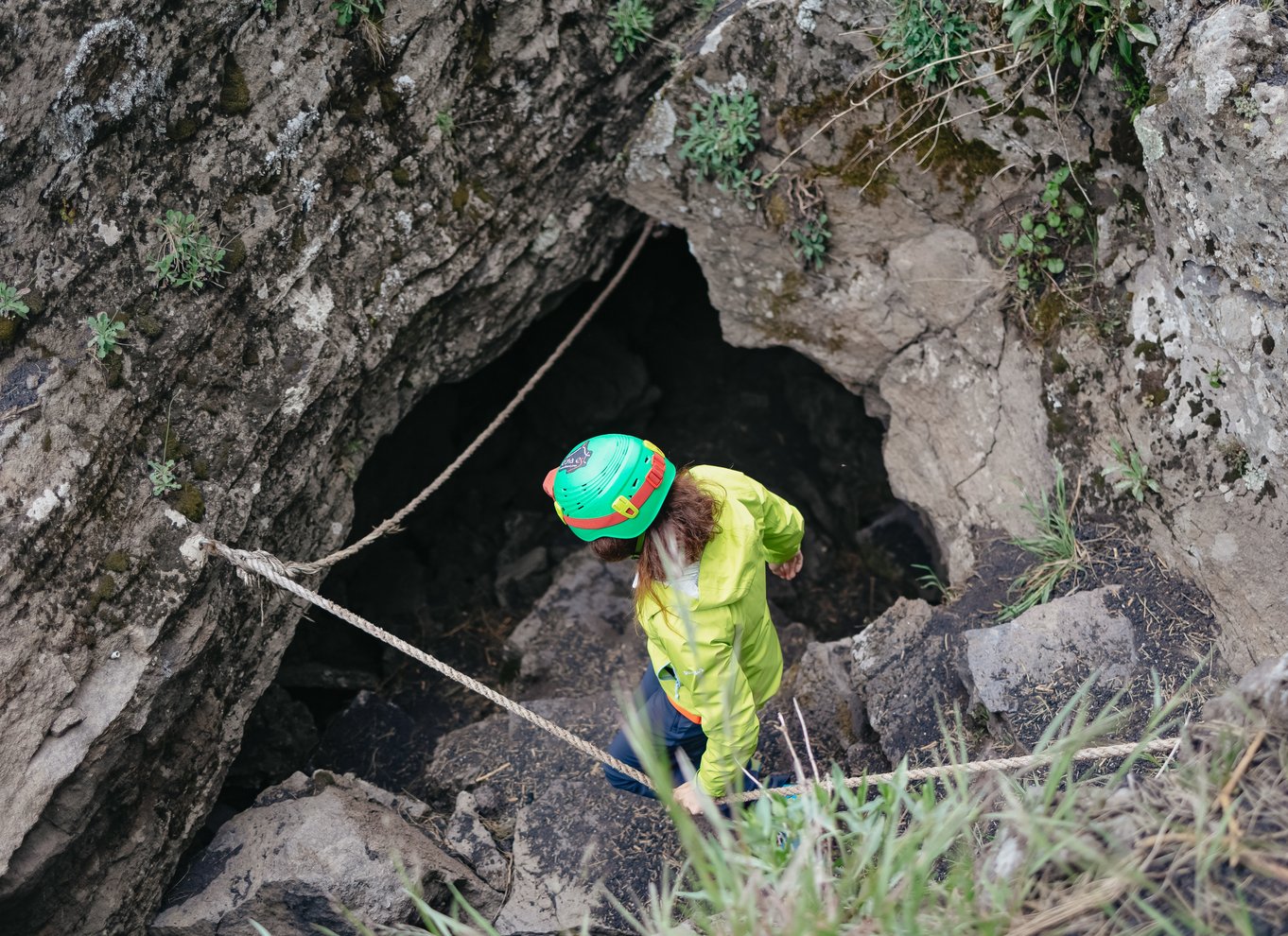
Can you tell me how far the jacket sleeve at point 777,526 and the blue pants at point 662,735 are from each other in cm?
63

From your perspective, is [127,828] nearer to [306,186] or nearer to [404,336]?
[404,336]

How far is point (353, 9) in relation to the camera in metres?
3.99

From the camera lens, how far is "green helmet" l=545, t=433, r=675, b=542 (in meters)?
2.80

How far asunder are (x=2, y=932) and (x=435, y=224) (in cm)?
321

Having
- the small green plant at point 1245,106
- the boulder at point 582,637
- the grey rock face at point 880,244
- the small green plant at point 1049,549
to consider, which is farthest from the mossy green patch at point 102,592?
the small green plant at point 1245,106

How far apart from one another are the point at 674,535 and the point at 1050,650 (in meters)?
1.69

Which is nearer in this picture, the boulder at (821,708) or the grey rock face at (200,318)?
the grey rock face at (200,318)

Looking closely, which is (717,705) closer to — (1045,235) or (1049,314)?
(1049,314)

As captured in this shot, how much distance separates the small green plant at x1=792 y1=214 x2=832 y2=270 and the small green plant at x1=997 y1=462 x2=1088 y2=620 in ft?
4.79

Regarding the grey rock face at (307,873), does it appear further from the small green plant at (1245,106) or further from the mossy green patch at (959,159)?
the small green plant at (1245,106)

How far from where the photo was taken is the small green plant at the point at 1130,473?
3727mm

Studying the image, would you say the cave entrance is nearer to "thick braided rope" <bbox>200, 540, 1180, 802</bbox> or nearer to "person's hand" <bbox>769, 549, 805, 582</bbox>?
"thick braided rope" <bbox>200, 540, 1180, 802</bbox>

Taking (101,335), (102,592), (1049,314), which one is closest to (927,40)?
(1049,314)

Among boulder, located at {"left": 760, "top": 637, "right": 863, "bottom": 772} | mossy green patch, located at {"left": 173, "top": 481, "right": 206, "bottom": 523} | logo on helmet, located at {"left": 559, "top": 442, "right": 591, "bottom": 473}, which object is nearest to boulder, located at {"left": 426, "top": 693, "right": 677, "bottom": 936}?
boulder, located at {"left": 760, "top": 637, "right": 863, "bottom": 772}
